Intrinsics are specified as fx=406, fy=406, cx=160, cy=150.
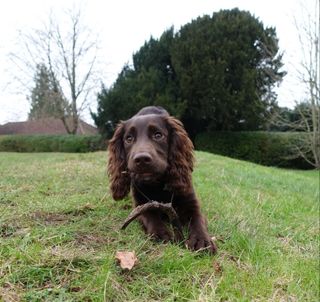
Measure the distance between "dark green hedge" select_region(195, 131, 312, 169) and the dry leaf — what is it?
19.4m

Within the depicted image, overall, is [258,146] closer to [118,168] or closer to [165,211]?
[118,168]

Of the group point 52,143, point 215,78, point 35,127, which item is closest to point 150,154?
point 215,78

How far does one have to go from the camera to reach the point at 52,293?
1.70 m

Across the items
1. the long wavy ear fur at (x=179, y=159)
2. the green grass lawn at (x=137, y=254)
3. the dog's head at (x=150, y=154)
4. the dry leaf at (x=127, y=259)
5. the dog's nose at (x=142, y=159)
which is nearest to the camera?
the green grass lawn at (x=137, y=254)

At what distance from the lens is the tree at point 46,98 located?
100ft

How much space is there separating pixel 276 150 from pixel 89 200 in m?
19.0

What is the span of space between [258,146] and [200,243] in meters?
19.6

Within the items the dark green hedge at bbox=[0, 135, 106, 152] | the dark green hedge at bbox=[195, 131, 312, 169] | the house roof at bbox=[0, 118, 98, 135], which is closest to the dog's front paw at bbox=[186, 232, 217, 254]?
the dark green hedge at bbox=[195, 131, 312, 169]

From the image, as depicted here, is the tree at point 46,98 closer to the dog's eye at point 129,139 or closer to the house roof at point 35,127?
the house roof at point 35,127

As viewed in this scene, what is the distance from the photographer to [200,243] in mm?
A: 2486

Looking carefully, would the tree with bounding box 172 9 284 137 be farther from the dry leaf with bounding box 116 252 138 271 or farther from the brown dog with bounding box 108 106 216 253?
the dry leaf with bounding box 116 252 138 271

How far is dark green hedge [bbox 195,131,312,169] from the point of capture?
21359mm

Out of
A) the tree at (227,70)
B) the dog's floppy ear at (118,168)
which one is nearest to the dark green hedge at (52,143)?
the tree at (227,70)

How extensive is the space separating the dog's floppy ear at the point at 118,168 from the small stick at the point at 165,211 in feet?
1.90
